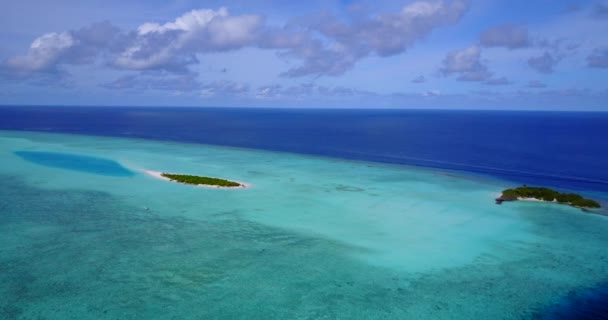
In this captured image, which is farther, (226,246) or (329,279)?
(226,246)

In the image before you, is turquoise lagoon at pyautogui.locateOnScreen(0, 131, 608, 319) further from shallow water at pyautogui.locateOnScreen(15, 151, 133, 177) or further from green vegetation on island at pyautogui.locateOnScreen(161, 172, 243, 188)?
shallow water at pyautogui.locateOnScreen(15, 151, 133, 177)

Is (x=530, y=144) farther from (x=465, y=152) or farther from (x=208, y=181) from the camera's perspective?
(x=208, y=181)

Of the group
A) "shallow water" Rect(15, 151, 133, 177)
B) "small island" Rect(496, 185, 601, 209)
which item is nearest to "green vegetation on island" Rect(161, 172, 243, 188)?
"shallow water" Rect(15, 151, 133, 177)

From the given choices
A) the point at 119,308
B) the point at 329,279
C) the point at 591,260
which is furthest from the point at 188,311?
the point at 591,260

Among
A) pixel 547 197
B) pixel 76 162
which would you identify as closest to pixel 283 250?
pixel 547 197

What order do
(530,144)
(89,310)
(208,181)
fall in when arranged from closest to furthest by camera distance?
(89,310), (208,181), (530,144)

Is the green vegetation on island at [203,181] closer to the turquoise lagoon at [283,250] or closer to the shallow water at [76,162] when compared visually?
the turquoise lagoon at [283,250]
